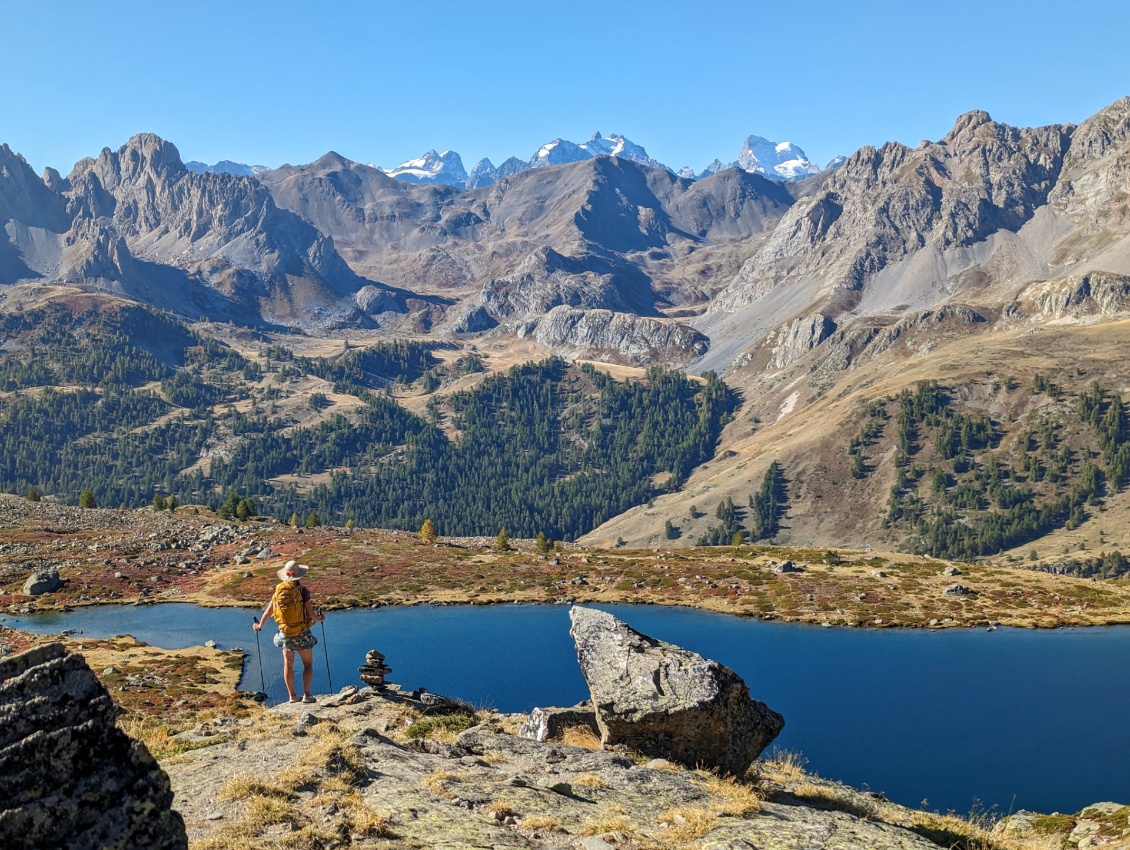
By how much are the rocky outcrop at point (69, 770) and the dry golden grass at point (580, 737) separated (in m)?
16.4

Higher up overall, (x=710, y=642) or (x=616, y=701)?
(x=616, y=701)

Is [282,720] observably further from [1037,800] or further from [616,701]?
[1037,800]

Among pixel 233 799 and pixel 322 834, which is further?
pixel 233 799

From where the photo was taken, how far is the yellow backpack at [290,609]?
25859mm

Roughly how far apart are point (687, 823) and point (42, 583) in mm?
96079

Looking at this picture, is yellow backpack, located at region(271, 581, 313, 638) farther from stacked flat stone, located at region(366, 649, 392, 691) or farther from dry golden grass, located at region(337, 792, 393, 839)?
dry golden grass, located at region(337, 792, 393, 839)

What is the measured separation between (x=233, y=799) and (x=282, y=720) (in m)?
9.45

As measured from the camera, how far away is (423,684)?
7044 cm

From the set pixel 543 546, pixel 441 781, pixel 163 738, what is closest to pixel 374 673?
pixel 163 738

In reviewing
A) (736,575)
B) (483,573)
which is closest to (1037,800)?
(736,575)

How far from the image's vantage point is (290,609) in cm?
2608

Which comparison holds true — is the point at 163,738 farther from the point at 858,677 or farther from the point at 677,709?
the point at 858,677

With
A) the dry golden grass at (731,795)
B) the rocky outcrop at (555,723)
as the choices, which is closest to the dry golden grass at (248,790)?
the dry golden grass at (731,795)

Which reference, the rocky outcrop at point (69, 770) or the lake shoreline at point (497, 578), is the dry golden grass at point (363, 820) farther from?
the lake shoreline at point (497, 578)
